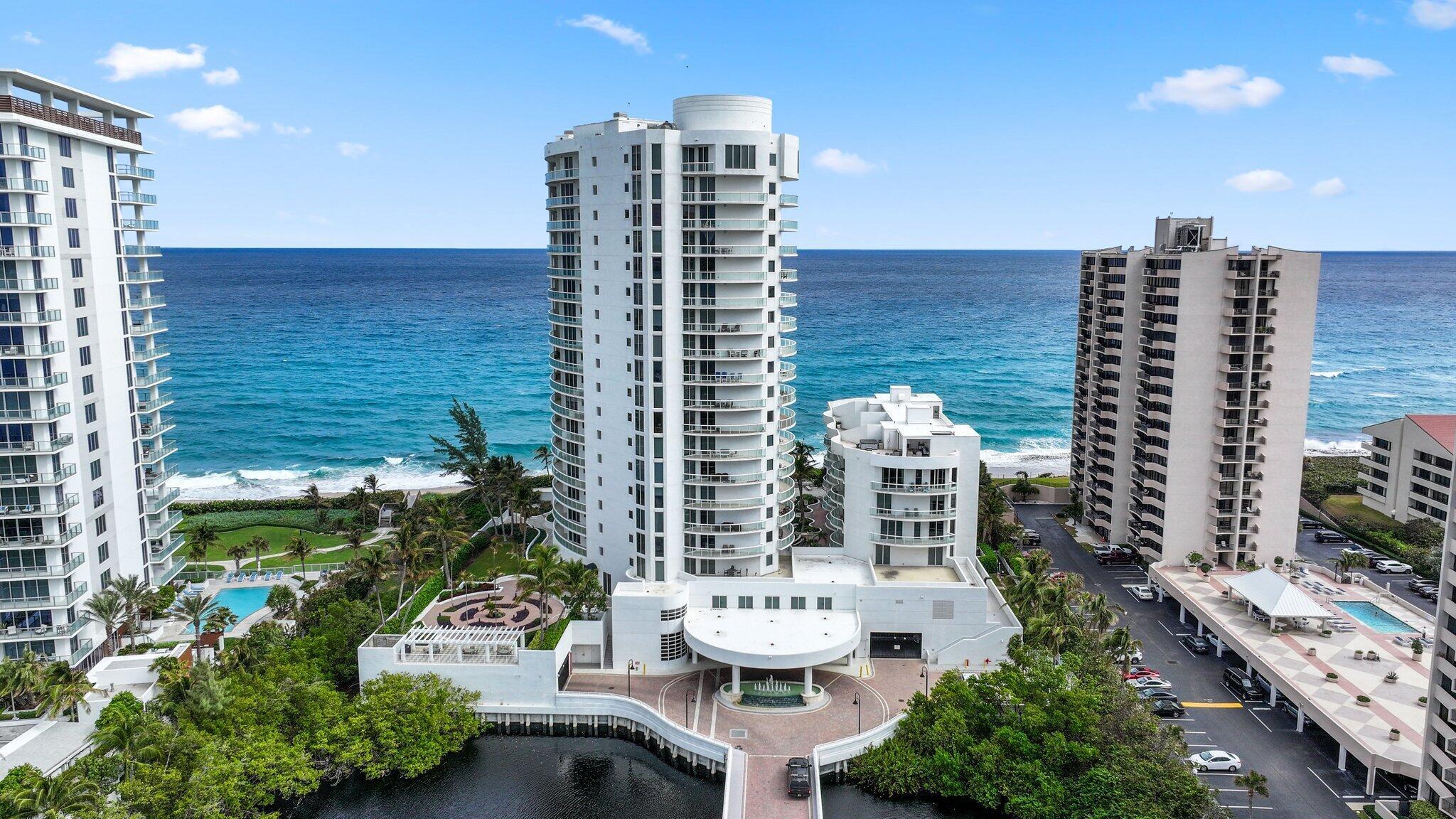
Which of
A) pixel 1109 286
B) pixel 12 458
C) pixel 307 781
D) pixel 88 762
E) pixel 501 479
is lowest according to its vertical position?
pixel 307 781

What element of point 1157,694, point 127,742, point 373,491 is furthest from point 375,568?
point 1157,694

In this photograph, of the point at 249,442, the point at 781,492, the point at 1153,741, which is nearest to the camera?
the point at 1153,741

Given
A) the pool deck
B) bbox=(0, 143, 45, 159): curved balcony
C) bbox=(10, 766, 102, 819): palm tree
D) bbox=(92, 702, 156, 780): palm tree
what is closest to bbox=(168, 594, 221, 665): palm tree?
bbox=(92, 702, 156, 780): palm tree

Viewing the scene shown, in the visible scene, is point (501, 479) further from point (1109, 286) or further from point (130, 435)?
point (1109, 286)

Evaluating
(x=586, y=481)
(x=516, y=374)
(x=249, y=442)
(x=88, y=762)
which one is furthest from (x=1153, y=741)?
(x=516, y=374)

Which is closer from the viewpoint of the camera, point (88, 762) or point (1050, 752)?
point (88, 762)

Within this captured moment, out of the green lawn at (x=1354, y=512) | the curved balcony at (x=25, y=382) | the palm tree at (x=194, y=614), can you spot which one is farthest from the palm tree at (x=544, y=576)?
the green lawn at (x=1354, y=512)

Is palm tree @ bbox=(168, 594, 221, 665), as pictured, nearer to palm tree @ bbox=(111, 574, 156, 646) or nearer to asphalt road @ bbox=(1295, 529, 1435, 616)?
palm tree @ bbox=(111, 574, 156, 646)
